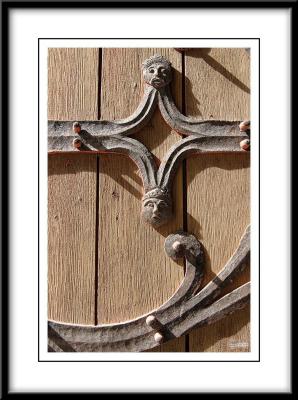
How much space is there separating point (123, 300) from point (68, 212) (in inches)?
8.7

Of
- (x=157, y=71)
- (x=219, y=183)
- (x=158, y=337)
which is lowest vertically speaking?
(x=158, y=337)

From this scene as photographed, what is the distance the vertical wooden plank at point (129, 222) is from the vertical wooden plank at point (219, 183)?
0.04 meters

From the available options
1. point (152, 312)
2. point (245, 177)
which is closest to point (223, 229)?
point (245, 177)

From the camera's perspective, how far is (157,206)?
3.26 ft

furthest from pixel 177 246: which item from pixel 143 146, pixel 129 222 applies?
pixel 143 146

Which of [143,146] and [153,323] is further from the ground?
[143,146]

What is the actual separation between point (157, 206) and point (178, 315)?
0.77 ft

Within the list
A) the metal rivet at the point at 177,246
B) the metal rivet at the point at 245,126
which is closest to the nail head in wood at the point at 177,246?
the metal rivet at the point at 177,246

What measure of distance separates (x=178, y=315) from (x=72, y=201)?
0.33 metres

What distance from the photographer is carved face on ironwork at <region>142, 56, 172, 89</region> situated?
40.0 inches

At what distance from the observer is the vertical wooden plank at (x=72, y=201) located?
1019 mm

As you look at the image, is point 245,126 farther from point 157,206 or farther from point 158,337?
point 158,337

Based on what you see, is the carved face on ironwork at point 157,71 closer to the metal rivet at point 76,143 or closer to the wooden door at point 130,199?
the wooden door at point 130,199

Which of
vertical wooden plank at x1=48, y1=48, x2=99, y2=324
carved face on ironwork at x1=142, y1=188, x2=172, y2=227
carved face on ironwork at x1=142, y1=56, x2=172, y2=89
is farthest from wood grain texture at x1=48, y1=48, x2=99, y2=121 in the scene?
carved face on ironwork at x1=142, y1=188, x2=172, y2=227
